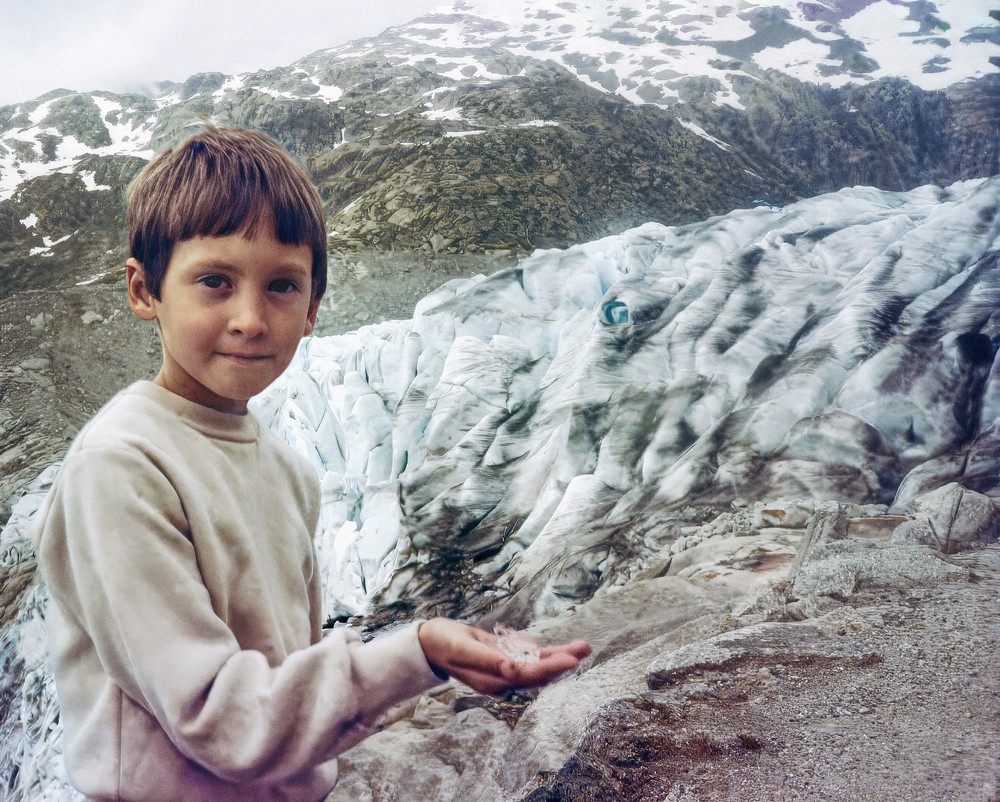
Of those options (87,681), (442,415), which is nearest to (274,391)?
(442,415)

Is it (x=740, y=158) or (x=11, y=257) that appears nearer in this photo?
(x=11, y=257)

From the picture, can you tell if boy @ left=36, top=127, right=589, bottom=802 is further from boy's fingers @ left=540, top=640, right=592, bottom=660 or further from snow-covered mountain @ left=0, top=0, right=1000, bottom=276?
snow-covered mountain @ left=0, top=0, right=1000, bottom=276

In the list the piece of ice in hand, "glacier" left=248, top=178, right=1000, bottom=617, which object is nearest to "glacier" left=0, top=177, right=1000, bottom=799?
"glacier" left=248, top=178, right=1000, bottom=617

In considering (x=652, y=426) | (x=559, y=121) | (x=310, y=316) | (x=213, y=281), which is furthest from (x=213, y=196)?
(x=559, y=121)

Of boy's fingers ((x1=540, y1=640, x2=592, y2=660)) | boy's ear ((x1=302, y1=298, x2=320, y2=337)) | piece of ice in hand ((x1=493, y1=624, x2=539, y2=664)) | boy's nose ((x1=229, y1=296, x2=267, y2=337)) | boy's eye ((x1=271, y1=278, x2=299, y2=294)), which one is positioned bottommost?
boy's fingers ((x1=540, y1=640, x2=592, y2=660))

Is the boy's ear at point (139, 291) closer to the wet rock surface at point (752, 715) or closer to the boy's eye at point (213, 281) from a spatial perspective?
the boy's eye at point (213, 281)

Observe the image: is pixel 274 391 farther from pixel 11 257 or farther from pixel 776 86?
pixel 776 86

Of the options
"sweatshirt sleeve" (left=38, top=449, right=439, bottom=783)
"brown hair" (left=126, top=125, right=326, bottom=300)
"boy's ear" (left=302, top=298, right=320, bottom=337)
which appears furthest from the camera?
"boy's ear" (left=302, top=298, right=320, bottom=337)
